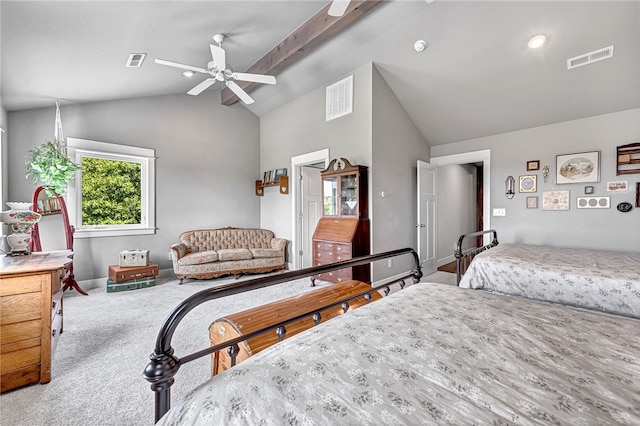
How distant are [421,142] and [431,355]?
4.83 m

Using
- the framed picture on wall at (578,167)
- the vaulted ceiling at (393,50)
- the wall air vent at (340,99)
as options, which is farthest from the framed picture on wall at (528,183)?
the wall air vent at (340,99)

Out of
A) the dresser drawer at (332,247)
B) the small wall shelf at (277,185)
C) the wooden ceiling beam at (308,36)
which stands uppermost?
the wooden ceiling beam at (308,36)

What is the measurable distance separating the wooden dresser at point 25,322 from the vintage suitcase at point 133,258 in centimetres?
239

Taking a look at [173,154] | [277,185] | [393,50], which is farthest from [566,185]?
[173,154]

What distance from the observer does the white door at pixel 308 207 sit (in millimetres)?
5410

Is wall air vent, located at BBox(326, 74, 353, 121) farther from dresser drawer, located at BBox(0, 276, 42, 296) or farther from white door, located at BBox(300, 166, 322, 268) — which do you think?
dresser drawer, located at BBox(0, 276, 42, 296)

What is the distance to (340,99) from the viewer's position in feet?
14.6

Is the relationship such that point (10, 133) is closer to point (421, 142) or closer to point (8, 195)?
point (8, 195)

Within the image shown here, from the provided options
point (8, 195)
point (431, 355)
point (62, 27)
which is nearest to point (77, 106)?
point (8, 195)

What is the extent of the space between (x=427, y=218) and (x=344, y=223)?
66.9 inches

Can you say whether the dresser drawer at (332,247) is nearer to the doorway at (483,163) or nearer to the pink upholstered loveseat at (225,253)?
the pink upholstered loveseat at (225,253)

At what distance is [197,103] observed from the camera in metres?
5.30

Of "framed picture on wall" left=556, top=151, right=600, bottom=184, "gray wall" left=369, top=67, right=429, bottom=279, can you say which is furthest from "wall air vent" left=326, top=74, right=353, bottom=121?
"framed picture on wall" left=556, top=151, right=600, bottom=184

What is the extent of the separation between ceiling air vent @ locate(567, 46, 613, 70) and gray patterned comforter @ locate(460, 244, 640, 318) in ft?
7.37
